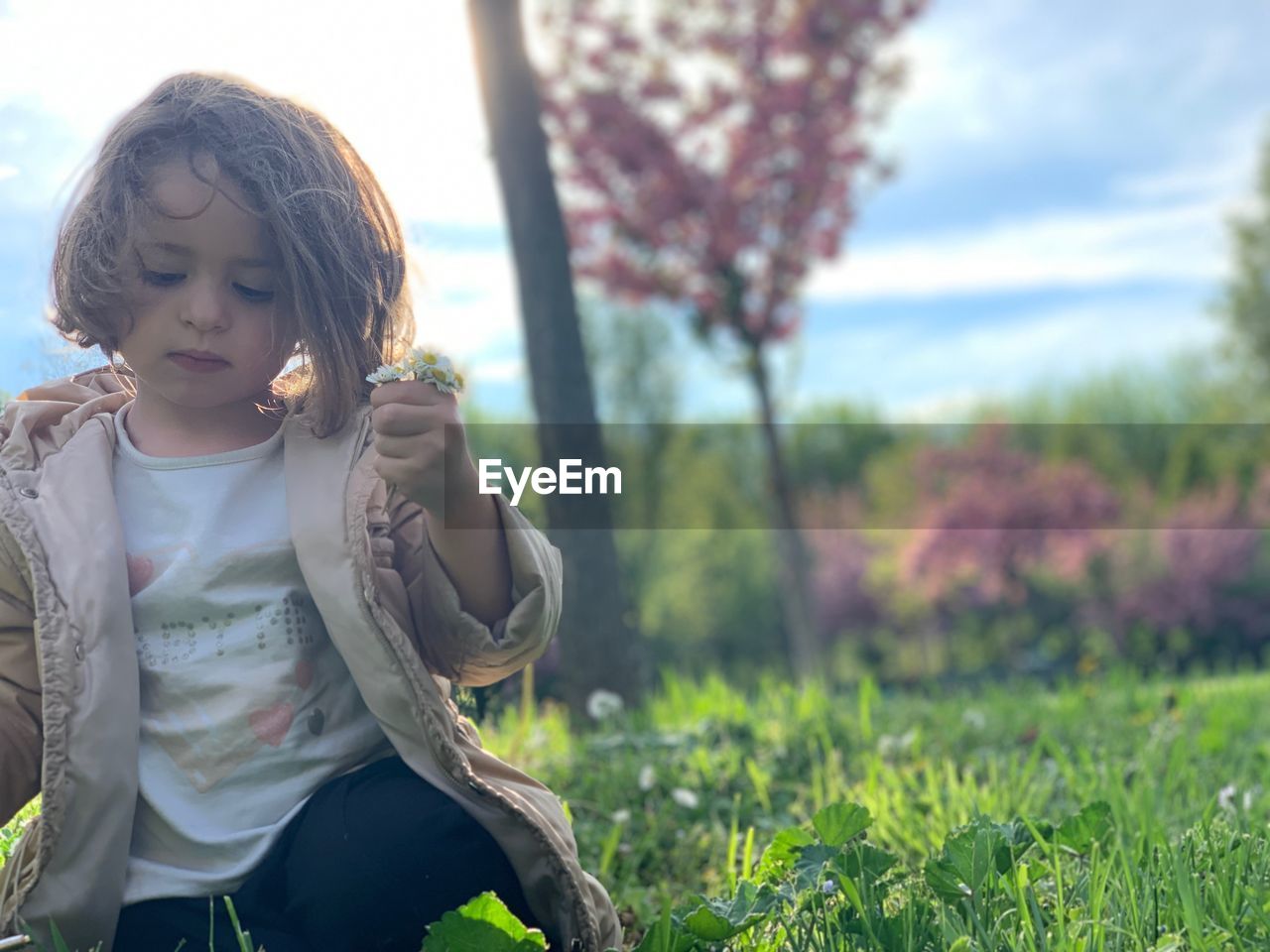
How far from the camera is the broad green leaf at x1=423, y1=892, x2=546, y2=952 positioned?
1.22 m

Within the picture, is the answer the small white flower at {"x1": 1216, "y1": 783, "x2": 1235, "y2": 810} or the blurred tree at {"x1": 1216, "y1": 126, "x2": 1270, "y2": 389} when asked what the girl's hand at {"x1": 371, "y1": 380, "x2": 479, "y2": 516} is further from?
the blurred tree at {"x1": 1216, "y1": 126, "x2": 1270, "y2": 389}

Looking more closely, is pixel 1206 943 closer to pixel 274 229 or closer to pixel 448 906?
pixel 448 906

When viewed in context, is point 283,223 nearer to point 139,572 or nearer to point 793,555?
point 139,572

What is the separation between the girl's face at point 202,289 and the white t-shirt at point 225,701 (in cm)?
17

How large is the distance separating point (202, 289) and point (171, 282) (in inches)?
2.1

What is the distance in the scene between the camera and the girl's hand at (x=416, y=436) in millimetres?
1346

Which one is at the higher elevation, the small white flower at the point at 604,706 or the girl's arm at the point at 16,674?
the girl's arm at the point at 16,674

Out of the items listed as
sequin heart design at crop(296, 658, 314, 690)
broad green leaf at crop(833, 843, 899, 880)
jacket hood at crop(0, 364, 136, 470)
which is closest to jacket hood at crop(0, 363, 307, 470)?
jacket hood at crop(0, 364, 136, 470)

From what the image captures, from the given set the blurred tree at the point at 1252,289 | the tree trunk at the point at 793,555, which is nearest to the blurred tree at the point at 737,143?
the tree trunk at the point at 793,555

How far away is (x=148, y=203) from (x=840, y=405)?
474 inches

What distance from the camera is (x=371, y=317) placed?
157cm

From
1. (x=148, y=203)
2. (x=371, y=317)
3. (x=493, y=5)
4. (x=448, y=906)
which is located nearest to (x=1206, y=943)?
(x=448, y=906)

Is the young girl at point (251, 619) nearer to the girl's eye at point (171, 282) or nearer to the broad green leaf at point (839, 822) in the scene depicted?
the girl's eye at point (171, 282)

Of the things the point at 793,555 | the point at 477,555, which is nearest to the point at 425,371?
the point at 477,555
